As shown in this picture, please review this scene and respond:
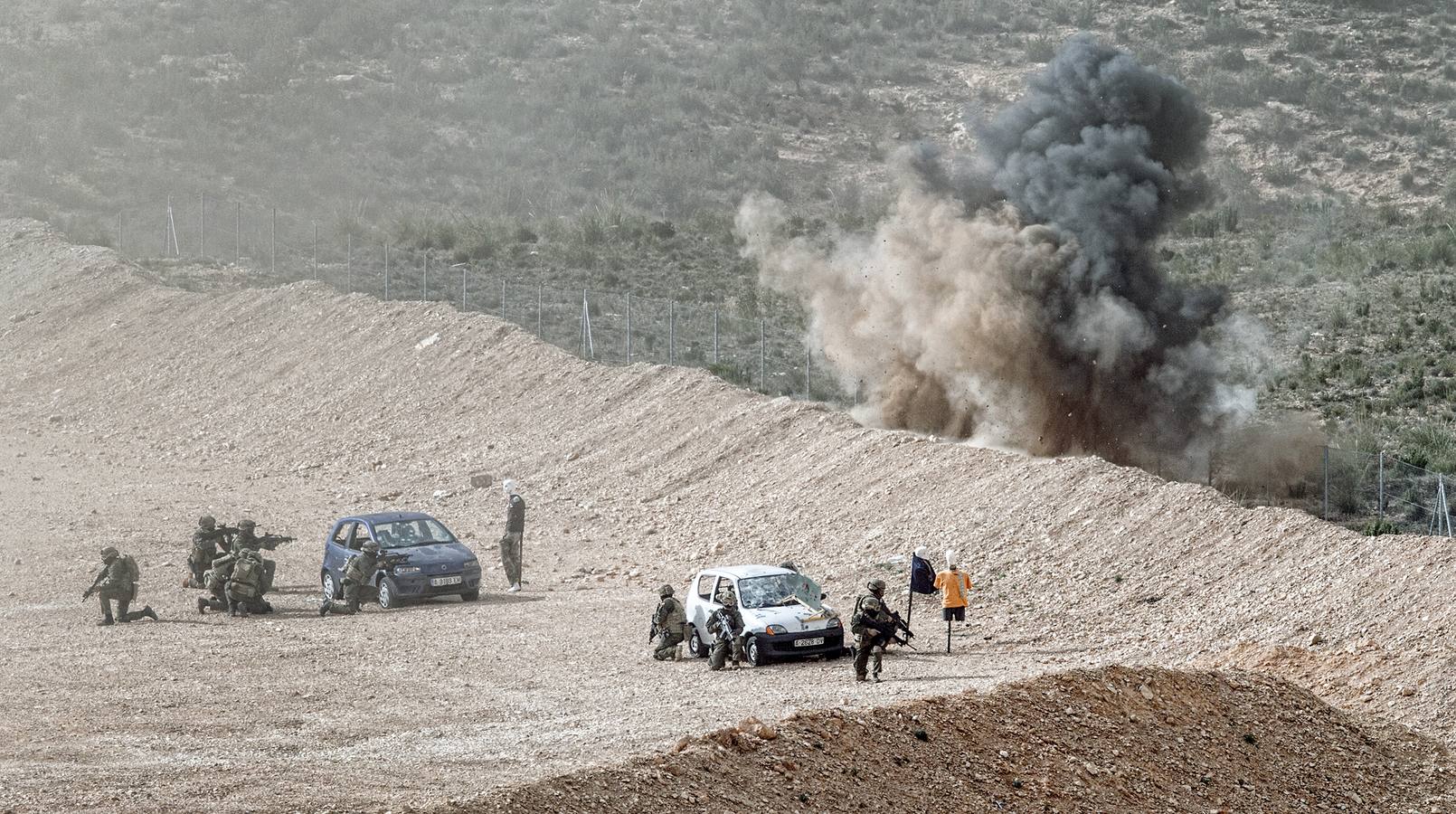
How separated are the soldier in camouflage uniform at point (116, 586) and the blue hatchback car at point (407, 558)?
3.00 metres

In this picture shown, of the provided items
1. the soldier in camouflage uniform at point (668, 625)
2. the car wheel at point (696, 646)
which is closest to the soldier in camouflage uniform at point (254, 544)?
the soldier in camouflage uniform at point (668, 625)

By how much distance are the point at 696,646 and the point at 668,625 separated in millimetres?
579

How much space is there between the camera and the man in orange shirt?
782 inches

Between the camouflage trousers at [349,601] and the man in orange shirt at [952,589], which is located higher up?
the man in orange shirt at [952,589]

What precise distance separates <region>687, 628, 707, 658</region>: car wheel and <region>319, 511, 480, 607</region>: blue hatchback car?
531 centimetres

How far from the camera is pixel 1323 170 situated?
71188 millimetres

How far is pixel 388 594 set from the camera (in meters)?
23.9

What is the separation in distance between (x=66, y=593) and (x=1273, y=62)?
2684 inches

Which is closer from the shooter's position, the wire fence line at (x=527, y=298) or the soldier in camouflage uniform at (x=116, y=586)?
the soldier in camouflage uniform at (x=116, y=586)

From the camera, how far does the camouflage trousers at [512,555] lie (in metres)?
25.4

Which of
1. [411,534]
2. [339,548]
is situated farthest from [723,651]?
[339,548]

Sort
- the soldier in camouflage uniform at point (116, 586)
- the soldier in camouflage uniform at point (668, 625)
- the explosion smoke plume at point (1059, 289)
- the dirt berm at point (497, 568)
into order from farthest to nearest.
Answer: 1. the explosion smoke plume at point (1059, 289)
2. the soldier in camouflage uniform at point (116, 586)
3. the soldier in camouflage uniform at point (668, 625)
4. the dirt berm at point (497, 568)

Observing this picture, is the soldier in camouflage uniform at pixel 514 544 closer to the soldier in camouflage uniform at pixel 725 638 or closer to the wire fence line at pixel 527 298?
the soldier in camouflage uniform at pixel 725 638

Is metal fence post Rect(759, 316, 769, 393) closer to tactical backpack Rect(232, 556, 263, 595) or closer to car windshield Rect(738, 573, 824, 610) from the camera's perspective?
tactical backpack Rect(232, 556, 263, 595)
